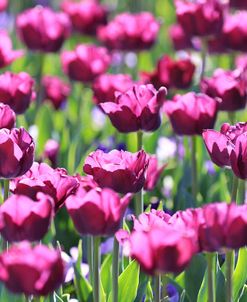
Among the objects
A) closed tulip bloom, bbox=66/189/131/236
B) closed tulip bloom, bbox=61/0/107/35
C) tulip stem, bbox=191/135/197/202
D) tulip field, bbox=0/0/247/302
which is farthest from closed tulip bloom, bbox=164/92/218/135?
closed tulip bloom, bbox=61/0/107/35

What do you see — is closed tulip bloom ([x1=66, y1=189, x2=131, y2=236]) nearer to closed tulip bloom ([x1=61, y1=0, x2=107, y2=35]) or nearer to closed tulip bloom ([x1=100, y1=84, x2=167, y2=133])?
closed tulip bloom ([x1=100, y1=84, x2=167, y2=133])

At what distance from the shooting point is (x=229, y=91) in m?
2.50

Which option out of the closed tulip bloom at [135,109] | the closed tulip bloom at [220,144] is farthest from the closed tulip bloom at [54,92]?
the closed tulip bloom at [220,144]

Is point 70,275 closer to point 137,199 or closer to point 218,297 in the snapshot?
point 137,199

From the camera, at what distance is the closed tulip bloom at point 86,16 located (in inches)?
161

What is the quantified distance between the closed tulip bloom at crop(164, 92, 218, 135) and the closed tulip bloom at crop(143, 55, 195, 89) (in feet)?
2.69

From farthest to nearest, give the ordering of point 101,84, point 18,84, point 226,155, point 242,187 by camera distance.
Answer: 1. point 101,84
2. point 18,84
3. point 242,187
4. point 226,155

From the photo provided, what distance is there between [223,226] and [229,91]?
3.72 ft

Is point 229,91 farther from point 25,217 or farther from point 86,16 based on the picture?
point 86,16

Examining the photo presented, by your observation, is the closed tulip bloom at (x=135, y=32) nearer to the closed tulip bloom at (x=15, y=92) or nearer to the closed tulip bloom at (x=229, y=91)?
the closed tulip bloom at (x=229, y=91)

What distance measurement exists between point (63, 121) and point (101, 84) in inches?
23.0

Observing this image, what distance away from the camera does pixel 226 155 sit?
6.05ft

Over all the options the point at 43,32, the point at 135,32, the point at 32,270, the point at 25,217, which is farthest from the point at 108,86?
→ the point at 32,270

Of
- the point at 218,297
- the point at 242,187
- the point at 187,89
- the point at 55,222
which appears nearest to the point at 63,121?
the point at 187,89
